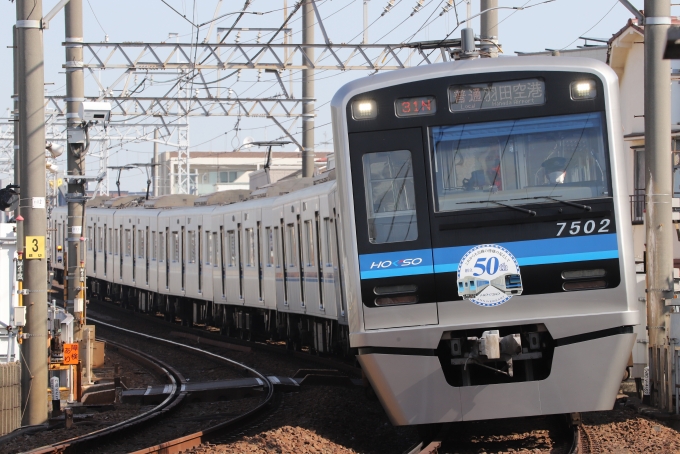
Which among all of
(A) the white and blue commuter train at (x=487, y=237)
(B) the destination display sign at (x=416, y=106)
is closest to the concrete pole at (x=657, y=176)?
(A) the white and blue commuter train at (x=487, y=237)

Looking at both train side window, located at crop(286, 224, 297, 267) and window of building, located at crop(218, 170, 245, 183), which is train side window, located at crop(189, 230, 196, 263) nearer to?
train side window, located at crop(286, 224, 297, 267)

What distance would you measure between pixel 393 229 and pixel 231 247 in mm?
13616

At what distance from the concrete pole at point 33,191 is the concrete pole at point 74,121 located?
150 inches

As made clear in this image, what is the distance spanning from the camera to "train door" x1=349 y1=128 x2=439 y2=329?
7.80 metres

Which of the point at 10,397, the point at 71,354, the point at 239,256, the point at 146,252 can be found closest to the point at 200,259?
the point at 239,256

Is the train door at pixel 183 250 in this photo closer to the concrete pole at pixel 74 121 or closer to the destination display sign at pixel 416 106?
the concrete pole at pixel 74 121

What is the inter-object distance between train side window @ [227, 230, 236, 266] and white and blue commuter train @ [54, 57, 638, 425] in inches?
516

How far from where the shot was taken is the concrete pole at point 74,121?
15406mm

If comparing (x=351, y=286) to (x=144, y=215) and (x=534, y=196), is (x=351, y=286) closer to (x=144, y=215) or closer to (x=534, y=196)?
(x=534, y=196)

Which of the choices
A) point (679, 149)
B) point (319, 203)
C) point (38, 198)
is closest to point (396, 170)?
point (38, 198)

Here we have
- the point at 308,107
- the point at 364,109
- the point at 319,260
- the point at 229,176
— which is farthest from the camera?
the point at 229,176

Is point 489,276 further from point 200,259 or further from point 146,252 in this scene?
point 146,252

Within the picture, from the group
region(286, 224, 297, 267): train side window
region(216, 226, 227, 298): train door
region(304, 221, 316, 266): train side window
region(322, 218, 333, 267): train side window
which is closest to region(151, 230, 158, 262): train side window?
region(216, 226, 227, 298): train door

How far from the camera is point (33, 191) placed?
11406mm
